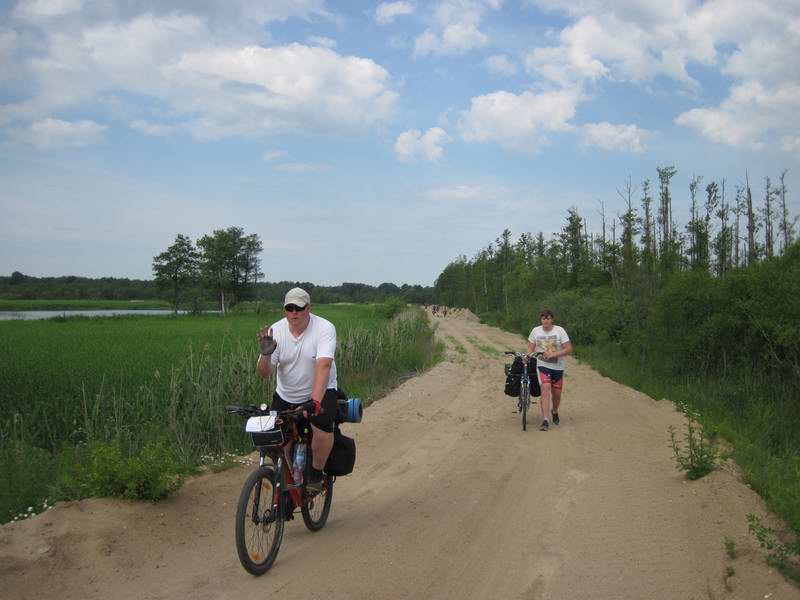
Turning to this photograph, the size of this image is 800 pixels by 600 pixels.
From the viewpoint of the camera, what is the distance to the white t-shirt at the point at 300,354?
16.9 feet

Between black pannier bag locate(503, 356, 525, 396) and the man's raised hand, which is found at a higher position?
the man's raised hand

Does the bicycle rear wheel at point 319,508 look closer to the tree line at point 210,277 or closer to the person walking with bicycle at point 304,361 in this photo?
the person walking with bicycle at point 304,361

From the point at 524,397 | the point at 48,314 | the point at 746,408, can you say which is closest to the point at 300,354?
the point at 524,397

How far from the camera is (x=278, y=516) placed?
487cm

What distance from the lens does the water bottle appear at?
5.15 metres

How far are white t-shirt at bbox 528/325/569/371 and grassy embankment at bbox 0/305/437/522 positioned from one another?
441cm

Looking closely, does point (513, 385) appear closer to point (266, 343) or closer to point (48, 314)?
point (266, 343)

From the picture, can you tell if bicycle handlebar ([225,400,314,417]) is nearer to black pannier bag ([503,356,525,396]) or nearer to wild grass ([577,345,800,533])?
wild grass ([577,345,800,533])

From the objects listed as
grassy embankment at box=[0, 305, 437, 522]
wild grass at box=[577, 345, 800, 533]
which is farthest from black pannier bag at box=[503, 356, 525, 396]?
grassy embankment at box=[0, 305, 437, 522]

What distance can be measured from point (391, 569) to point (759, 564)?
265 cm

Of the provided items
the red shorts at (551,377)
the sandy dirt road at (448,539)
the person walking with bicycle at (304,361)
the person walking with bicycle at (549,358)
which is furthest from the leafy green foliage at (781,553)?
the red shorts at (551,377)

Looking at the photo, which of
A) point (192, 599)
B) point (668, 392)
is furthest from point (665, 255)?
point (192, 599)

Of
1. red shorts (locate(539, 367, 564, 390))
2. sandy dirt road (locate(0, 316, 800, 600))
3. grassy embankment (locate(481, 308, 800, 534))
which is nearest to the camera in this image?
sandy dirt road (locate(0, 316, 800, 600))

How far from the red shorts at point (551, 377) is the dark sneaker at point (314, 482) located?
232 inches
